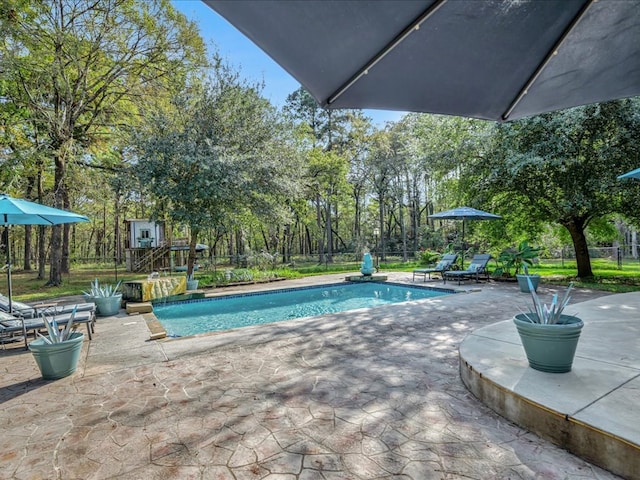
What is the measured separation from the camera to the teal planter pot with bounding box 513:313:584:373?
265 centimetres

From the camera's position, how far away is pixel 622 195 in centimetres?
873

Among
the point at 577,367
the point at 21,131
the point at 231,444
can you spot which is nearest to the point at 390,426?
the point at 231,444

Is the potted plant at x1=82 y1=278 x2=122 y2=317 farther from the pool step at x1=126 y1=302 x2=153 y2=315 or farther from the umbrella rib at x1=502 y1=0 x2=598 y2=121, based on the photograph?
the umbrella rib at x1=502 y1=0 x2=598 y2=121

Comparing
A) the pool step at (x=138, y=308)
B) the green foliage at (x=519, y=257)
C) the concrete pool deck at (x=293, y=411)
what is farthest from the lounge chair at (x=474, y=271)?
the pool step at (x=138, y=308)

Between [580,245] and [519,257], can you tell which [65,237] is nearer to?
[519,257]

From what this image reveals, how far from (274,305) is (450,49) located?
26.7 ft

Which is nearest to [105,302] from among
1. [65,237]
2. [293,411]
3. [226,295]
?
[226,295]

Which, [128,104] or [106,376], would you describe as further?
[128,104]

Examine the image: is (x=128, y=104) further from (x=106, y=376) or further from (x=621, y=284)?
(x=621, y=284)

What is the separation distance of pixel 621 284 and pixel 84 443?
12204mm

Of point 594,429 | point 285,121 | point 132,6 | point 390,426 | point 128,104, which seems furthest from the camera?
point 128,104

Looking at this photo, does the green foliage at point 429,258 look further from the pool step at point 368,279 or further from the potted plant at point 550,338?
the potted plant at point 550,338

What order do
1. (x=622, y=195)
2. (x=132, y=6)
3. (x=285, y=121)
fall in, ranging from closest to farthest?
(x=622, y=195), (x=132, y=6), (x=285, y=121)

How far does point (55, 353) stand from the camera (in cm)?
347
